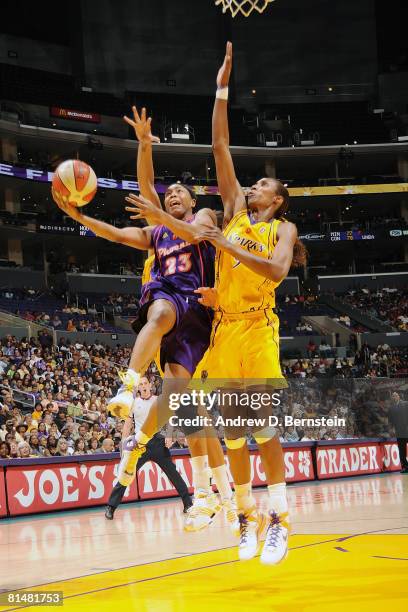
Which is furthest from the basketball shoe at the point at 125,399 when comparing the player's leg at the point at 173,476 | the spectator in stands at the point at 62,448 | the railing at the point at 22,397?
the railing at the point at 22,397

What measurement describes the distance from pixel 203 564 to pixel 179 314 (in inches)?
92.4

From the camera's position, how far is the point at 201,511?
21.8 feet

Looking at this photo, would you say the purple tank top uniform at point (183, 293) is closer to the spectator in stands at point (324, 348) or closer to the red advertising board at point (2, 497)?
the red advertising board at point (2, 497)

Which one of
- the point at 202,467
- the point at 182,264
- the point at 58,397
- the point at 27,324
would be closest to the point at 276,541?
the point at 202,467

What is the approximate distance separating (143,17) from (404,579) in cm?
4444

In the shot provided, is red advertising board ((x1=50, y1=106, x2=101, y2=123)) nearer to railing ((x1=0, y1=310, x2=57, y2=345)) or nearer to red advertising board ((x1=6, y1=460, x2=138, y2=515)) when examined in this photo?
railing ((x1=0, y1=310, x2=57, y2=345))

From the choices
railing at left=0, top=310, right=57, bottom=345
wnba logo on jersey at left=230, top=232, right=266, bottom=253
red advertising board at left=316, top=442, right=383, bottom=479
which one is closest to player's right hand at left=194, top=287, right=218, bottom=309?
wnba logo on jersey at left=230, top=232, right=266, bottom=253

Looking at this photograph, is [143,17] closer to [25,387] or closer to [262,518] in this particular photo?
[25,387]

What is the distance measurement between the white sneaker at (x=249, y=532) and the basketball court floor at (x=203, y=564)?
0.25m

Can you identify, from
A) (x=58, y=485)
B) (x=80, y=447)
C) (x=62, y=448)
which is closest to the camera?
(x=58, y=485)

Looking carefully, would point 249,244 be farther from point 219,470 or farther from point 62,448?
point 62,448

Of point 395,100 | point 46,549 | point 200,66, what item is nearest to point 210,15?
point 200,66

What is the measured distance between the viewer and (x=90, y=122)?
4162cm

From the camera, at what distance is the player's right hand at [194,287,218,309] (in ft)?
20.3
